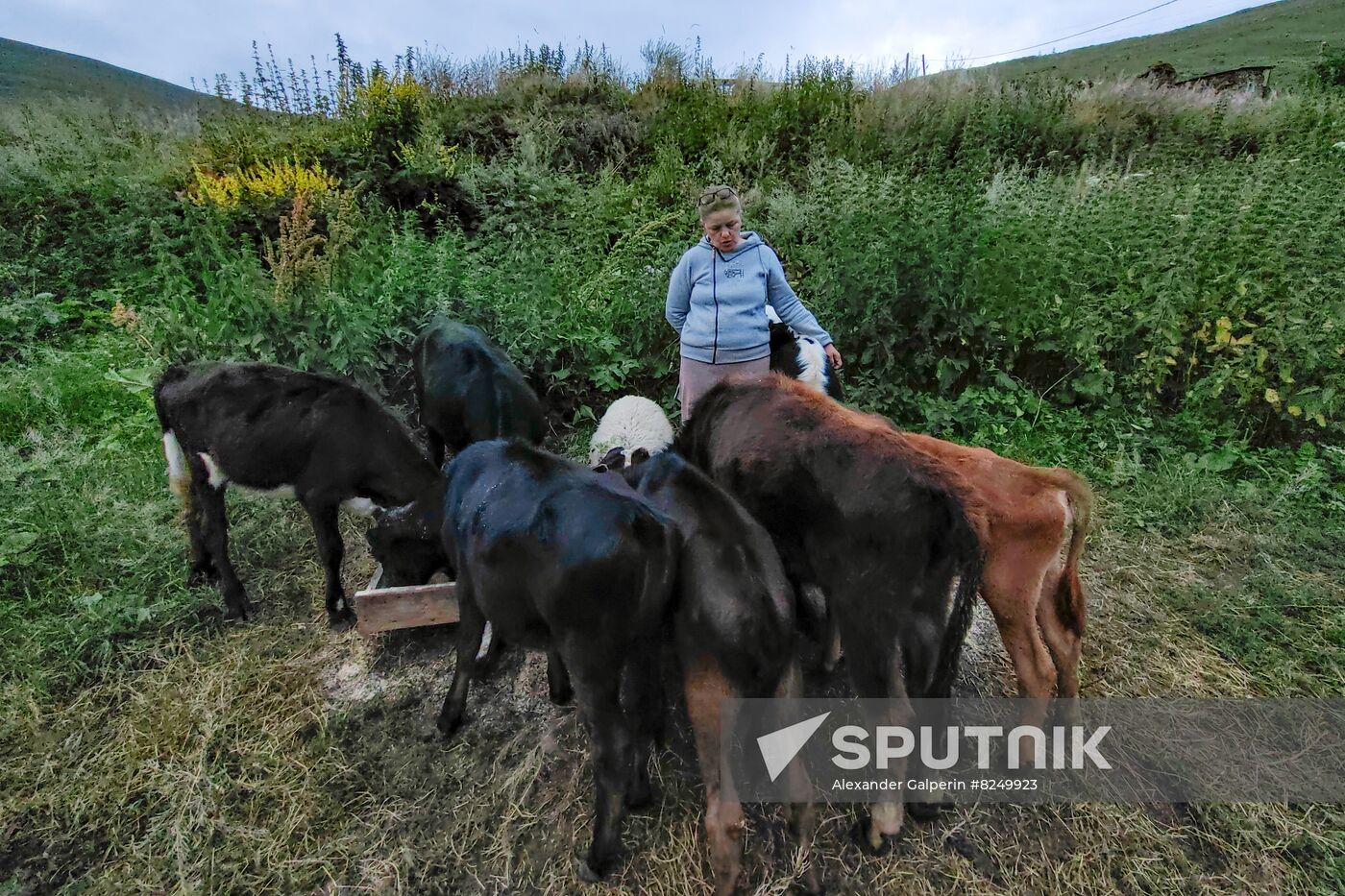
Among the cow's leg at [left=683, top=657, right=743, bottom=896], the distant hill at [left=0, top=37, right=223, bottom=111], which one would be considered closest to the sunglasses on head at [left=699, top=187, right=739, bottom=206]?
the cow's leg at [left=683, top=657, right=743, bottom=896]

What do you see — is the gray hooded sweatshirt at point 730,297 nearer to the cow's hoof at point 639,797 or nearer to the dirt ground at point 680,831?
the dirt ground at point 680,831

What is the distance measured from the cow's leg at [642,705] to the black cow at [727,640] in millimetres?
147

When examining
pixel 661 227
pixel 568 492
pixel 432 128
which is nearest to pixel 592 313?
pixel 661 227

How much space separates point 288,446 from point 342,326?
1645mm

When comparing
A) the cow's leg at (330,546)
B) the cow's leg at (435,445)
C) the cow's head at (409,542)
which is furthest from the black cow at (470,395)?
the cow's leg at (330,546)

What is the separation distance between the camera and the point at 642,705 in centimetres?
266

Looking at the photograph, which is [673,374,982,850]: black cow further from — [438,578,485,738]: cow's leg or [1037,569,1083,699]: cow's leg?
[438,578,485,738]: cow's leg

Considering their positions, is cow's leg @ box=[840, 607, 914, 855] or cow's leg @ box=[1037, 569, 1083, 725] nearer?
cow's leg @ box=[840, 607, 914, 855]

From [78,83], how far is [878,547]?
75.3ft

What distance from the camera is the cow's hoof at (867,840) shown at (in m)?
2.66

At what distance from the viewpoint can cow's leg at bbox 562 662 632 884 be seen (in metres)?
2.50

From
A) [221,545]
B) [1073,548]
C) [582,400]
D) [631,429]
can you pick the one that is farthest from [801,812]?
[582,400]

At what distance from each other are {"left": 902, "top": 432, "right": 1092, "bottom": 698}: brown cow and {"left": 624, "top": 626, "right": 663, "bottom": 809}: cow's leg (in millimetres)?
1447

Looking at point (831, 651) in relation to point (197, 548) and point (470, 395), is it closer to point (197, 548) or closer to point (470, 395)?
point (470, 395)
